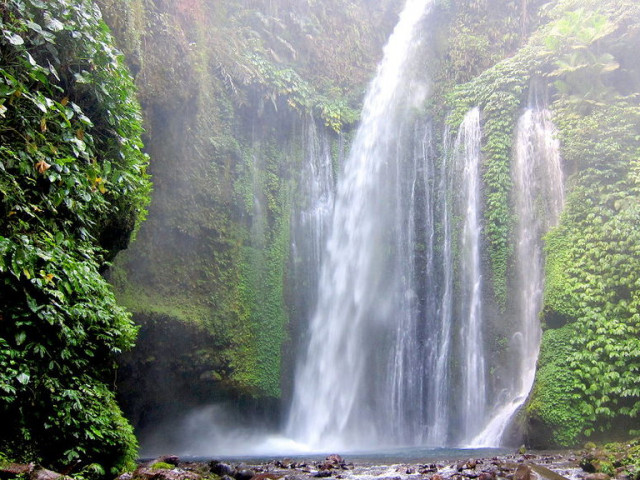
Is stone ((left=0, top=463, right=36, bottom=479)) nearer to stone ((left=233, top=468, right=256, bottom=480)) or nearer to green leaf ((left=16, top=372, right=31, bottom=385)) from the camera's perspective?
green leaf ((left=16, top=372, right=31, bottom=385))

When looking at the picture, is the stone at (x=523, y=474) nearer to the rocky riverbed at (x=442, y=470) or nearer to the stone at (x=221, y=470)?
the rocky riverbed at (x=442, y=470)

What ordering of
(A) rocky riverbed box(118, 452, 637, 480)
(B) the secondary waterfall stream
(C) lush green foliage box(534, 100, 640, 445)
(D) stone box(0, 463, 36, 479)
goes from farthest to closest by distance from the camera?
(B) the secondary waterfall stream < (C) lush green foliage box(534, 100, 640, 445) < (A) rocky riverbed box(118, 452, 637, 480) < (D) stone box(0, 463, 36, 479)

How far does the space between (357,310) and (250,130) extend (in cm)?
660

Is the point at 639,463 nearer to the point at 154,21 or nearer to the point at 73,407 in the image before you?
the point at 73,407

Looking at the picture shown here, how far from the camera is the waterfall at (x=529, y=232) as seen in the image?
11.2 metres

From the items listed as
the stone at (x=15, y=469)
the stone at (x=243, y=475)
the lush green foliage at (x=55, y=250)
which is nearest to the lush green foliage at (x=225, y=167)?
the lush green foliage at (x=55, y=250)

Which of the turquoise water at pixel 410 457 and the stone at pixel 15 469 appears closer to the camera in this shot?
the stone at pixel 15 469

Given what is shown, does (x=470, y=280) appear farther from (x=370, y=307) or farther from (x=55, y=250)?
(x=55, y=250)

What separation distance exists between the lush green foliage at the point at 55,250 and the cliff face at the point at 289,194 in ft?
10.6

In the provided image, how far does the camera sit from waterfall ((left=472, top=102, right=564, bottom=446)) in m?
11.2

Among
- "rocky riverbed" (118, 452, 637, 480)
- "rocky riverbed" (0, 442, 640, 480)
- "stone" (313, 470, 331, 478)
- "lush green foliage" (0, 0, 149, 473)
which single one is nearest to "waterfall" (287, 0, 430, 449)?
"rocky riverbed" (0, 442, 640, 480)

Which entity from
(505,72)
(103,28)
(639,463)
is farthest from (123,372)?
(505,72)

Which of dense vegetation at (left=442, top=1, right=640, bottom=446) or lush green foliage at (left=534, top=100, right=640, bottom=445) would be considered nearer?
lush green foliage at (left=534, top=100, right=640, bottom=445)

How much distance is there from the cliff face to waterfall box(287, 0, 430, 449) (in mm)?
817
